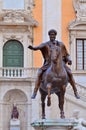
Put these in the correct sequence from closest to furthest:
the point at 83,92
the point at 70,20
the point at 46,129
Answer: the point at 46,129
the point at 83,92
the point at 70,20

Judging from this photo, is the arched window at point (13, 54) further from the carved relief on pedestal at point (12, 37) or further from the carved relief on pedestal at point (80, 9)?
the carved relief on pedestal at point (80, 9)

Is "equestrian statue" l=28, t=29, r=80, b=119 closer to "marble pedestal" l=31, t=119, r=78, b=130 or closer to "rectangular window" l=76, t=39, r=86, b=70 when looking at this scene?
"marble pedestal" l=31, t=119, r=78, b=130

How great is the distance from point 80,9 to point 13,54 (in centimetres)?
490

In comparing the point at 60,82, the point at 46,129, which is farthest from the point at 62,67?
the point at 46,129

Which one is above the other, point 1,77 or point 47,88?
point 47,88

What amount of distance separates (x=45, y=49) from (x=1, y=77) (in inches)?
Answer: 798

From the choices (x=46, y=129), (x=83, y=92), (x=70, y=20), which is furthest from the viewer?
(x=70, y=20)

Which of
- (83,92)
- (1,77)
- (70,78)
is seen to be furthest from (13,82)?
(70,78)

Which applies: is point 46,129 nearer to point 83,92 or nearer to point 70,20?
point 83,92

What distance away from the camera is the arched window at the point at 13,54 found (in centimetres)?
3547

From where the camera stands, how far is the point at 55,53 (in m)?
13.1

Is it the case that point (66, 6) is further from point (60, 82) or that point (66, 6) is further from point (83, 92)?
point (60, 82)

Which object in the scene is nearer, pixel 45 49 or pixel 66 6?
pixel 45 49

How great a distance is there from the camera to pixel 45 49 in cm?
1324
